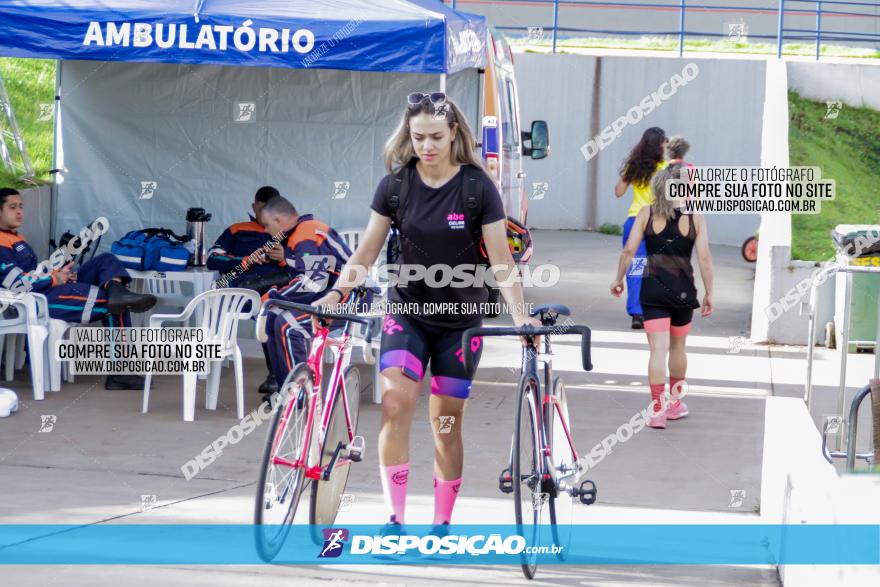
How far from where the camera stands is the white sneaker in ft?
25.6

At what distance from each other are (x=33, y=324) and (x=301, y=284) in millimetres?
1759

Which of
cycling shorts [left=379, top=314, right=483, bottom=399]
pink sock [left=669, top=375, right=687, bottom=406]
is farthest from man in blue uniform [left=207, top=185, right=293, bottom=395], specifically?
cycling shorts [left=379, top=314, right=483, bottom=399]

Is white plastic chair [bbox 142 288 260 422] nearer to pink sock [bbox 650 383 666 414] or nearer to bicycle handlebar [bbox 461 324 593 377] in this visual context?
pink sock [bbox 650 383 666 414]

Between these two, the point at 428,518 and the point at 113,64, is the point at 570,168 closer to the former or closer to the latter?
the point at 113,64

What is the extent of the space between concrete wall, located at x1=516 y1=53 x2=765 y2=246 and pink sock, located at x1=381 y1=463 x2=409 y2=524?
14.7 metres

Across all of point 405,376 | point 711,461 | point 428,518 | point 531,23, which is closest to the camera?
point 405,376

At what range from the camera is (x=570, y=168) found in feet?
65.1

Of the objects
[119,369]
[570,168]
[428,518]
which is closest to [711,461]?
[428,518]

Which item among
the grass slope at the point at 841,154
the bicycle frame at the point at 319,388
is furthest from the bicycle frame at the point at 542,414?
the grass slope at the point at 841,154

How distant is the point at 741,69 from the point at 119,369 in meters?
13.3

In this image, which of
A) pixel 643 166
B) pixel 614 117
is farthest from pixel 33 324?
pixel 614 117

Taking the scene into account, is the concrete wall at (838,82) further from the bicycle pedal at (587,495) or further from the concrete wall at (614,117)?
the bicycle pedal at (587,495)

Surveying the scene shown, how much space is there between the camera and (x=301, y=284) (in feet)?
26.8

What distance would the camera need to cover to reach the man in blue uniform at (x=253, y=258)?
905cm
